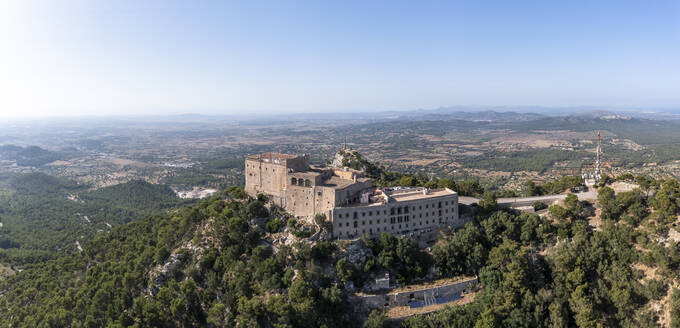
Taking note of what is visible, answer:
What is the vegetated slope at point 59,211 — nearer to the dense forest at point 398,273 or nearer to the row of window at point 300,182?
the dense forest at point 398,273

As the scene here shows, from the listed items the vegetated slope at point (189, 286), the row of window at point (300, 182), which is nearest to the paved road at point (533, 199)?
the row of window at point (300, 182)

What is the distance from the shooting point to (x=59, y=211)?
128 m

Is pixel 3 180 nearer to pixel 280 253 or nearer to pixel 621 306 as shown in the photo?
pixel 280 253

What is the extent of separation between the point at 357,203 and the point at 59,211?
122577mm

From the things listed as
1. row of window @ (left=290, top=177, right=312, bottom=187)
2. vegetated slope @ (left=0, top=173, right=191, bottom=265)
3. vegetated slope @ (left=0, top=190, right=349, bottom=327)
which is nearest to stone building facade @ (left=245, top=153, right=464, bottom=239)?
row of window @ (left=290, top=177, right=312, bottom=187)

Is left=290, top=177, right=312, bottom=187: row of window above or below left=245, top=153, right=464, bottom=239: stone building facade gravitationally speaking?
above

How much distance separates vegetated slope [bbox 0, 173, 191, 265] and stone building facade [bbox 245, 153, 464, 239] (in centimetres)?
6712

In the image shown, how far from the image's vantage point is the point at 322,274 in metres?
47.3

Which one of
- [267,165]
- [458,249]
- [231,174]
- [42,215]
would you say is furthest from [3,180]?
[458,249]

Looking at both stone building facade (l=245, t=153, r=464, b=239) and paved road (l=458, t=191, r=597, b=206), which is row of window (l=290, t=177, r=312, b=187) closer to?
stone building facade (l=245, t=153, r=464, b=239)

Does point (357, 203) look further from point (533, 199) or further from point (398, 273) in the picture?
point (533, 199)

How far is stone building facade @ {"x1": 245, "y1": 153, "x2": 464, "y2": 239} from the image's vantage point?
168ft

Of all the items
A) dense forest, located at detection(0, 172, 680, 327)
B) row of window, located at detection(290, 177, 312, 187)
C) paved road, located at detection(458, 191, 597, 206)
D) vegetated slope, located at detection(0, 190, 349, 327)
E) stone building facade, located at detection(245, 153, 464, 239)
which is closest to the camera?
dense forest, located at detection(0, 172, 680, 327)

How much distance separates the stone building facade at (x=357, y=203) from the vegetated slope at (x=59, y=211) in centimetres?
6712
